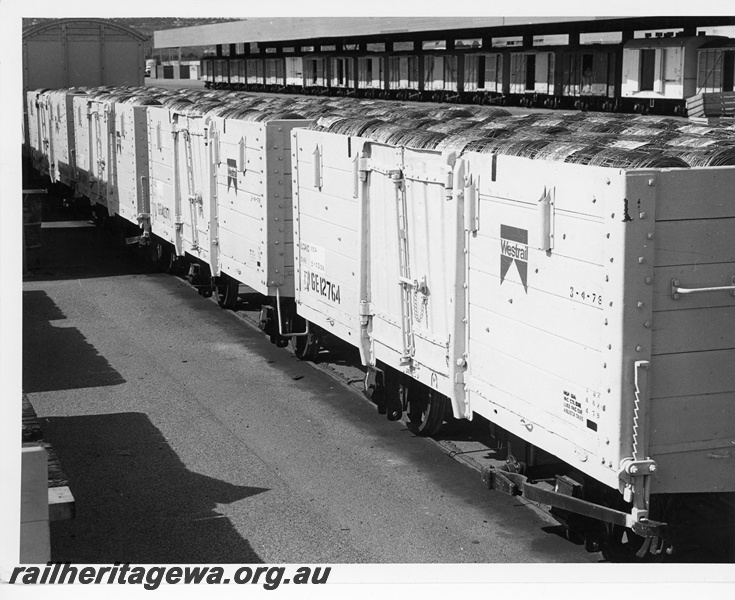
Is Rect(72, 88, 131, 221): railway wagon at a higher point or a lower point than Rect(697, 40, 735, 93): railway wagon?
lower

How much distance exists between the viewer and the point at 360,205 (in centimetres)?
947

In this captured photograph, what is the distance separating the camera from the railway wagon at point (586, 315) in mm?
5762

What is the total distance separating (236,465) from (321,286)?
2622 mm

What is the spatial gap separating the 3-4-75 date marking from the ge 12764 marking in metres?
4.36

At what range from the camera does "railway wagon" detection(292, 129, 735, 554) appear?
576 cm

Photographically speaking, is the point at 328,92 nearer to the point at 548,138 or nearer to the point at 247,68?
the point at 247,68

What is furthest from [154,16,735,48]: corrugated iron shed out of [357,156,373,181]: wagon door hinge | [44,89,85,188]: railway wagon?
[44,89,85,188]: railway wagon

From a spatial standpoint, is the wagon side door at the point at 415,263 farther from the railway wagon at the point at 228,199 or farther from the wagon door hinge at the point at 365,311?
the railway wagon at the point at 228,199

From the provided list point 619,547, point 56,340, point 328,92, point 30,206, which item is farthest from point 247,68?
point 619,547

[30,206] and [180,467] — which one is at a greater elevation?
[30,206]

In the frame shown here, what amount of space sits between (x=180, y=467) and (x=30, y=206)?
461 inches

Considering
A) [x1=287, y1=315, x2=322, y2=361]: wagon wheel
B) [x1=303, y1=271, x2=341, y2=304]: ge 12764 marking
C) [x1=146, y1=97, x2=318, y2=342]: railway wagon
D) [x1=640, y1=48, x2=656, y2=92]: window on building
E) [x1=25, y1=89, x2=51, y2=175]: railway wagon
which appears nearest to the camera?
[x1=303, y1=271, x2=341, y2=304]: ge 12764 marking

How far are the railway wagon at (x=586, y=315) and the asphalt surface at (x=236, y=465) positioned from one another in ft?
2.41

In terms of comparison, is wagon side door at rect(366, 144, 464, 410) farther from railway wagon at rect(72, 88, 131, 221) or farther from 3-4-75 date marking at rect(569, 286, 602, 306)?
railway wagon at rect(72, 88, 131, 221)
